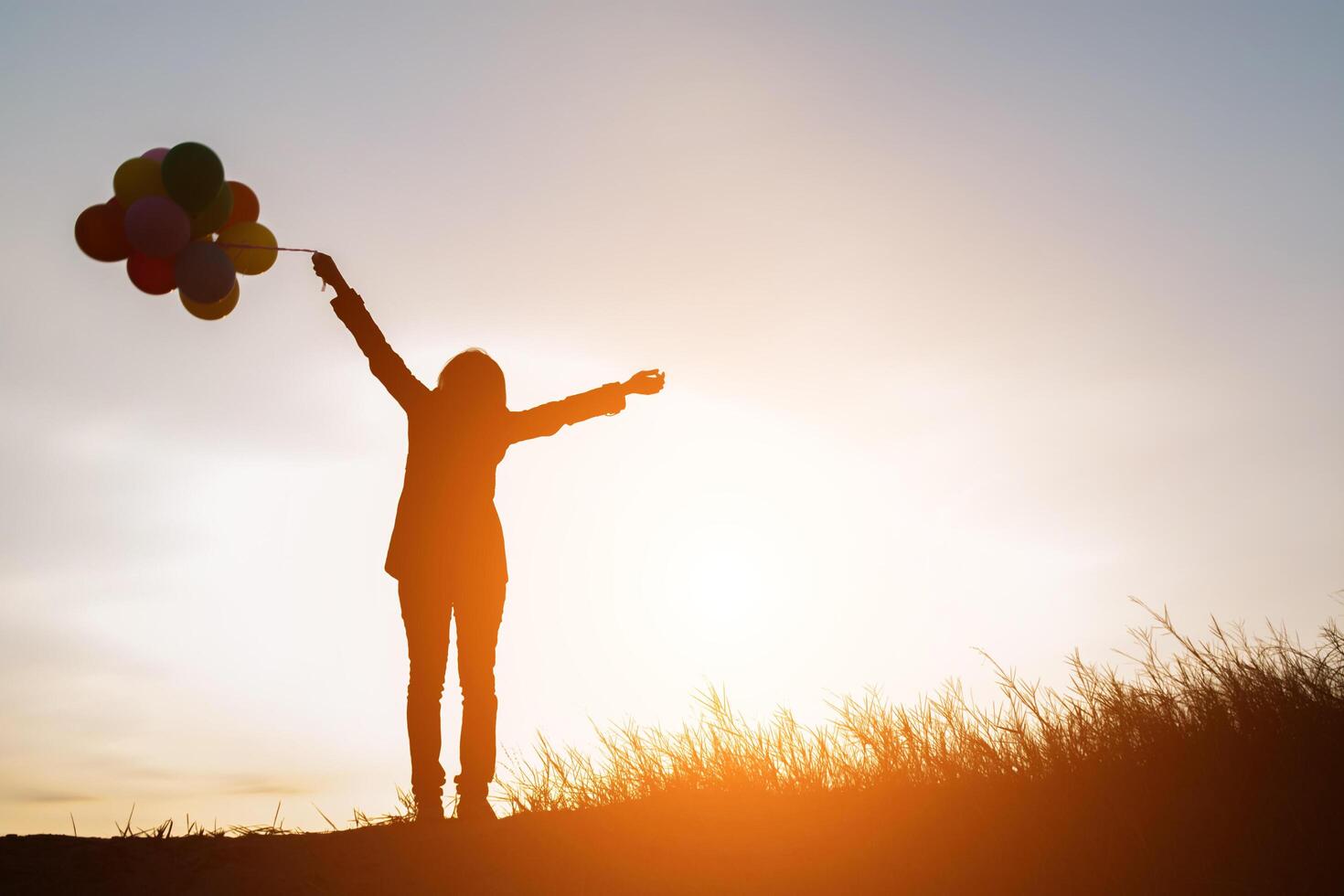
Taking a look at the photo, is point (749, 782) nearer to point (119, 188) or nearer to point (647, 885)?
point (647, 885)

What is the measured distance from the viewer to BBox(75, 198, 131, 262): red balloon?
6.29m

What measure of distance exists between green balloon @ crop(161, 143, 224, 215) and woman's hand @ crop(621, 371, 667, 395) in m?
2.75

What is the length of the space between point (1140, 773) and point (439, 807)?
3.67 m

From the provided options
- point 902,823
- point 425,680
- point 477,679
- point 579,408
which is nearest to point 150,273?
point 579,408

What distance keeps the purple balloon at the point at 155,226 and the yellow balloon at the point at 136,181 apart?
0.41 ft

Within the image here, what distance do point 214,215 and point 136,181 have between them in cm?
45

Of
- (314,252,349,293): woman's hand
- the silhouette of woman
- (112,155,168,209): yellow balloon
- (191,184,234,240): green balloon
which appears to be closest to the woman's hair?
the silhouette of woman

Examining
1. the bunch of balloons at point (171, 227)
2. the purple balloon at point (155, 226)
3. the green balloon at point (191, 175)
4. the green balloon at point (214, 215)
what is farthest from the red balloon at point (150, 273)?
the green balloon at point (191, 175)

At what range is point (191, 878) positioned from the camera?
4781 millimetres

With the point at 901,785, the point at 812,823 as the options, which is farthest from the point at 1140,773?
the point at 812,823

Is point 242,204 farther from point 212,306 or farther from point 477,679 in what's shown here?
point 477,679

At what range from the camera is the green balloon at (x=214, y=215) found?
21.0ft

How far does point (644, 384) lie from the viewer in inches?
277

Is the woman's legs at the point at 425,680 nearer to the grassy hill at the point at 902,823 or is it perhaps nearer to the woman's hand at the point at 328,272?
the grassy hill at the point at 902,823
